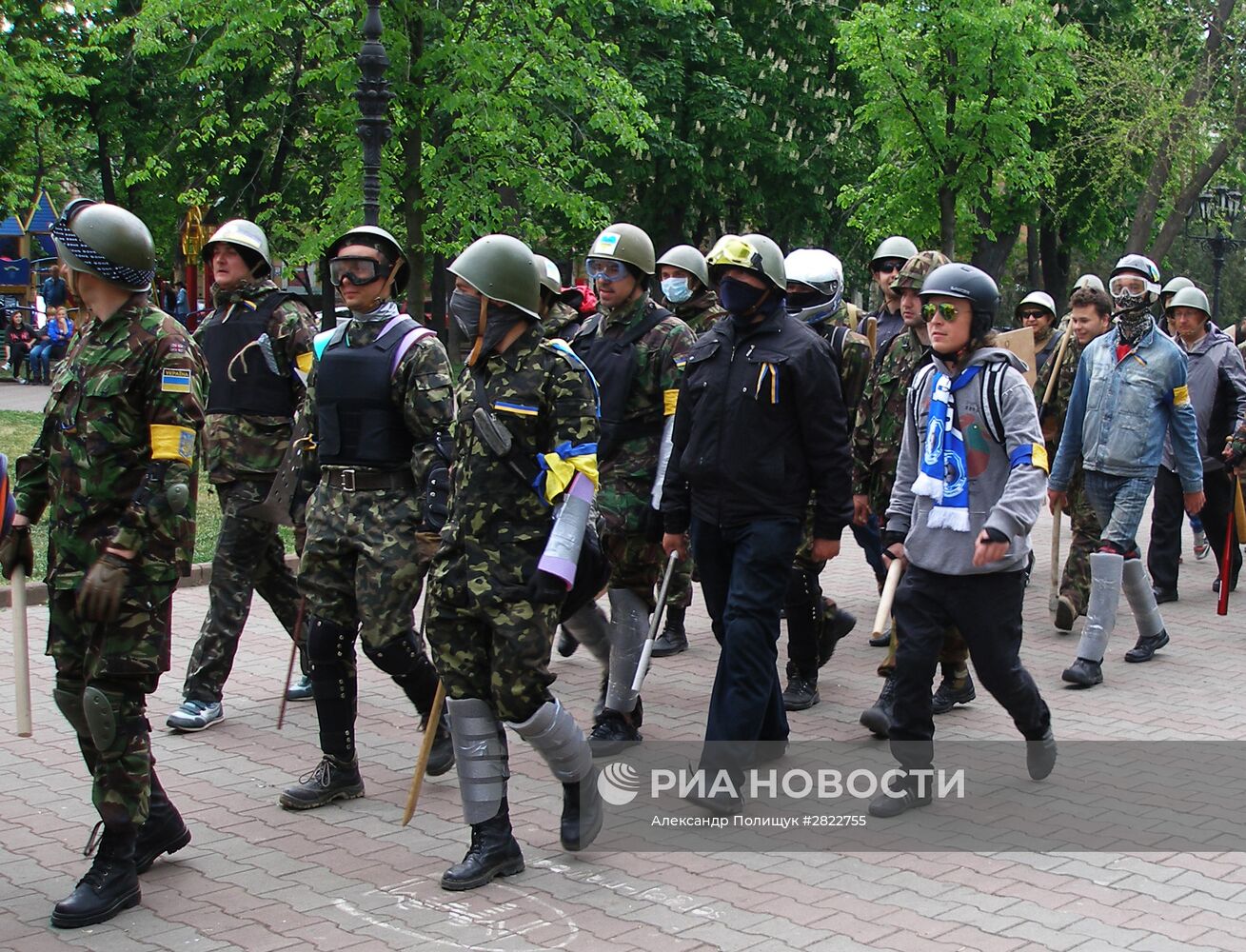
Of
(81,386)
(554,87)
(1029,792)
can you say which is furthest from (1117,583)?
(554,87)

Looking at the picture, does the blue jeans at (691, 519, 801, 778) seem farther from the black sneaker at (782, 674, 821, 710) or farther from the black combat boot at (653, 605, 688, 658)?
the black combat boot at (653, 605, 688, 658)

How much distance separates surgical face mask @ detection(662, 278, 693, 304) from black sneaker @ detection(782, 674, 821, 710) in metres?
2.14

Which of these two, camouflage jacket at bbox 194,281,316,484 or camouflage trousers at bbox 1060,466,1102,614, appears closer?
camouflage jacket at bbox 194,281,316,484

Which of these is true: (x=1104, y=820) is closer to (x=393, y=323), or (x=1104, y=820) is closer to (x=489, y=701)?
(x=489, y=701)

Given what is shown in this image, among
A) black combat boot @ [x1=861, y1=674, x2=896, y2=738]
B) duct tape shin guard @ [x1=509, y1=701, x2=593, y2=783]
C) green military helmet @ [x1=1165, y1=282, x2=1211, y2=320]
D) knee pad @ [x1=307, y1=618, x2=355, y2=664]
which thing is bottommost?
black combat boot @ [x1=861, y1=674, x2=896, y2=738]

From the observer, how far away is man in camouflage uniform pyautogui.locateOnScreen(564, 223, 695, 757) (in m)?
6.98

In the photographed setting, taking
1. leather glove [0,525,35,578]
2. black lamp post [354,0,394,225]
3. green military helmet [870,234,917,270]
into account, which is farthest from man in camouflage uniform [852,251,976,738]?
black lamp post [354,0,394,225]

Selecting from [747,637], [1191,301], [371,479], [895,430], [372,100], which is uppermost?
[372,100]

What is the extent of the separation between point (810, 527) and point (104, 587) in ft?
12.9

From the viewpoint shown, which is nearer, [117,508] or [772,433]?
[117,508]

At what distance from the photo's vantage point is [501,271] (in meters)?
5.32

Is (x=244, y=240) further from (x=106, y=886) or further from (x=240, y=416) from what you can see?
(x=106, y=886)

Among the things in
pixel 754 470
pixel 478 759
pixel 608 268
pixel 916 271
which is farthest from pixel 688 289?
pixel 478 759

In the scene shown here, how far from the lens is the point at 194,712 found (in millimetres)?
7227
